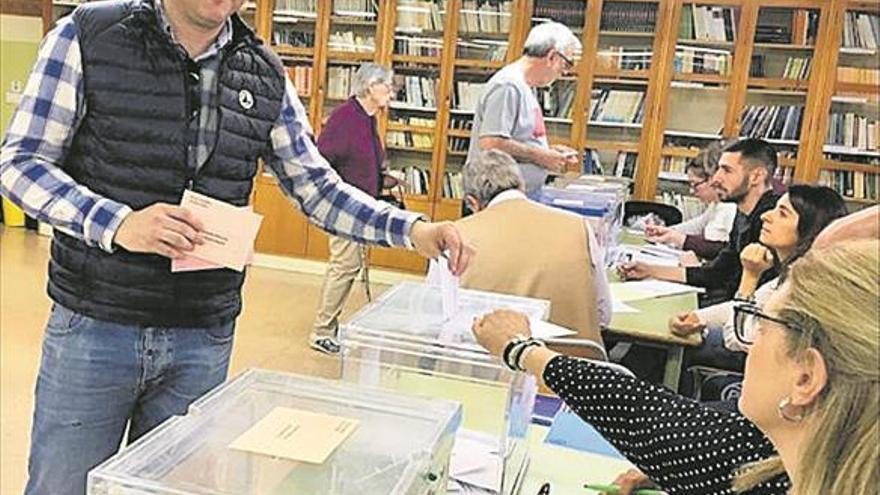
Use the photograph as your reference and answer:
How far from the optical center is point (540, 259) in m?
2.54

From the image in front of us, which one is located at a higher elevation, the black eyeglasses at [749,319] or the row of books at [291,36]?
the row of books at [291,36]

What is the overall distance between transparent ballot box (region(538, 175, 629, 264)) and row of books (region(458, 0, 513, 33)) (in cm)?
172

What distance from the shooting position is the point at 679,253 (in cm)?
416

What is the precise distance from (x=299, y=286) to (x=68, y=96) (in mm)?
4524

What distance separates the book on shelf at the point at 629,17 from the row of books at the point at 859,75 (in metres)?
1.25

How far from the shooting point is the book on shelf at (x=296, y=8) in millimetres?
6102

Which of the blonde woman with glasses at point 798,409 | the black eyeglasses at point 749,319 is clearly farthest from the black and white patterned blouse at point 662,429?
the black eyeglasses at point 749,319

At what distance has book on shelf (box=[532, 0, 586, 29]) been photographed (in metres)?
5.80

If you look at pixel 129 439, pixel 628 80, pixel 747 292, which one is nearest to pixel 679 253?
pixel 747 292

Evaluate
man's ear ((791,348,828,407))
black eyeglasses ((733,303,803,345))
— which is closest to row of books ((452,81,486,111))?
black eyeglasses ((733,303,803,345))

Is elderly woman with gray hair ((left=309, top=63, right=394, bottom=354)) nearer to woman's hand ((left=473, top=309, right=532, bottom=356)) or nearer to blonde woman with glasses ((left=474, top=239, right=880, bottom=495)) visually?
woman's hand ((left=473, top=309, right=532, bottom=356))

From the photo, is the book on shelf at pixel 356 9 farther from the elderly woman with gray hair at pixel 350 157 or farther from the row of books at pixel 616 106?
the row of books at pixel 616 106

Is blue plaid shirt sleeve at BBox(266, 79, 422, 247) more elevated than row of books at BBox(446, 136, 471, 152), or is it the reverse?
blue plaid shirt sleeve at BBox(266, 79, 422, 247)

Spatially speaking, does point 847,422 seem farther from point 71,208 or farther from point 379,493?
point 71,208
